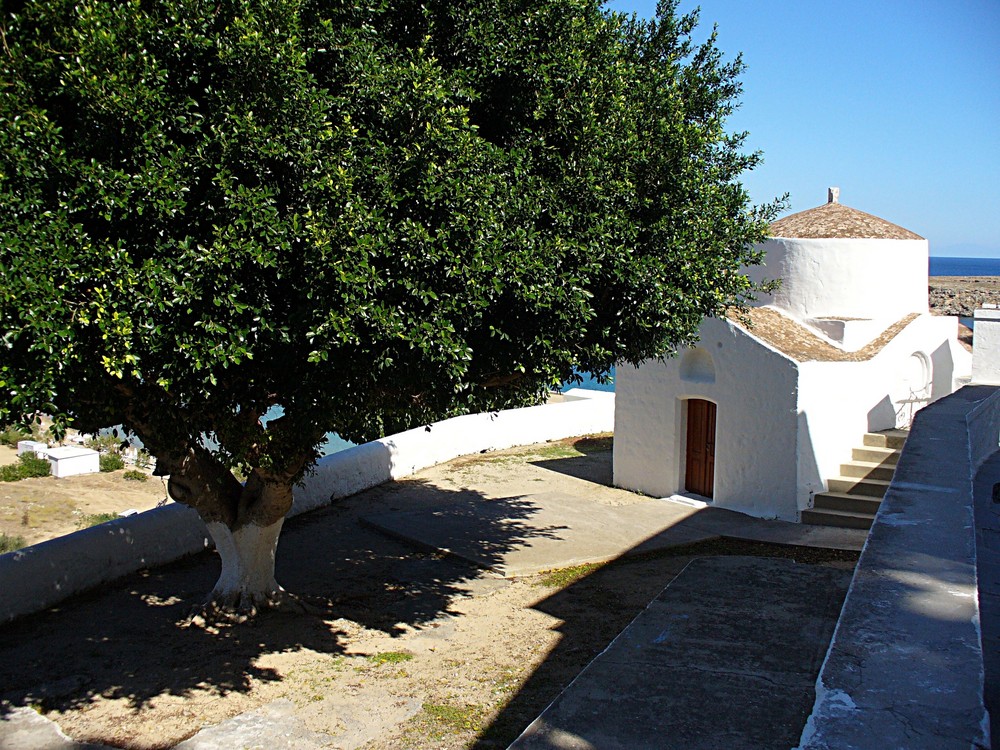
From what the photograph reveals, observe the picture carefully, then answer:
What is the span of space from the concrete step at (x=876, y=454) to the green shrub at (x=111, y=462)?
20094mm

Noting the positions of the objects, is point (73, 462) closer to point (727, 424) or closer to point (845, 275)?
point (727, 424)

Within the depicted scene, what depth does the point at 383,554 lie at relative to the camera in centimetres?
1151

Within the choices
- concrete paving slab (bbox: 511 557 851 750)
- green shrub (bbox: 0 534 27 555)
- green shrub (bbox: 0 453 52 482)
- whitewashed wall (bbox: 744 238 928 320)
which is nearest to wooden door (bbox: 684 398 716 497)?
whitewashed wall (bbox: 744 238 928 320)

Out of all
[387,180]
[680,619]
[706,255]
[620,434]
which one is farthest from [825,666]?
[620,434]

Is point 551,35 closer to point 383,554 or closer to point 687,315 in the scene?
point 687,315

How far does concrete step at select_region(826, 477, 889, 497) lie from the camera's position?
13.2 metres

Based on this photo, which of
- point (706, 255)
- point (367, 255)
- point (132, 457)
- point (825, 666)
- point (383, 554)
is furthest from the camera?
point (132, 457)

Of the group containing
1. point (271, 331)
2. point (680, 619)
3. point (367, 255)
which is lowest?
point (680, 619)

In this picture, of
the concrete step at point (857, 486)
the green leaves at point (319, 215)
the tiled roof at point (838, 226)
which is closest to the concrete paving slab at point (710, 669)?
the green leaves at point (319, 215)

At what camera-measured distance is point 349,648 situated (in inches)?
333

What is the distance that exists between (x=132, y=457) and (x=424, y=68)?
23265 millimetres

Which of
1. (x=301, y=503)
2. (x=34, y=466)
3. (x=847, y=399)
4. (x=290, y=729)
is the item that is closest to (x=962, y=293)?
(x=847, y=399)

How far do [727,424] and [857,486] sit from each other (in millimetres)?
2156

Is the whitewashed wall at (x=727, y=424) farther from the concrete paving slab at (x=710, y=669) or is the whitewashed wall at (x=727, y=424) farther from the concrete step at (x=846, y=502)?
the concrete paving slab at (x=710, y=669)
